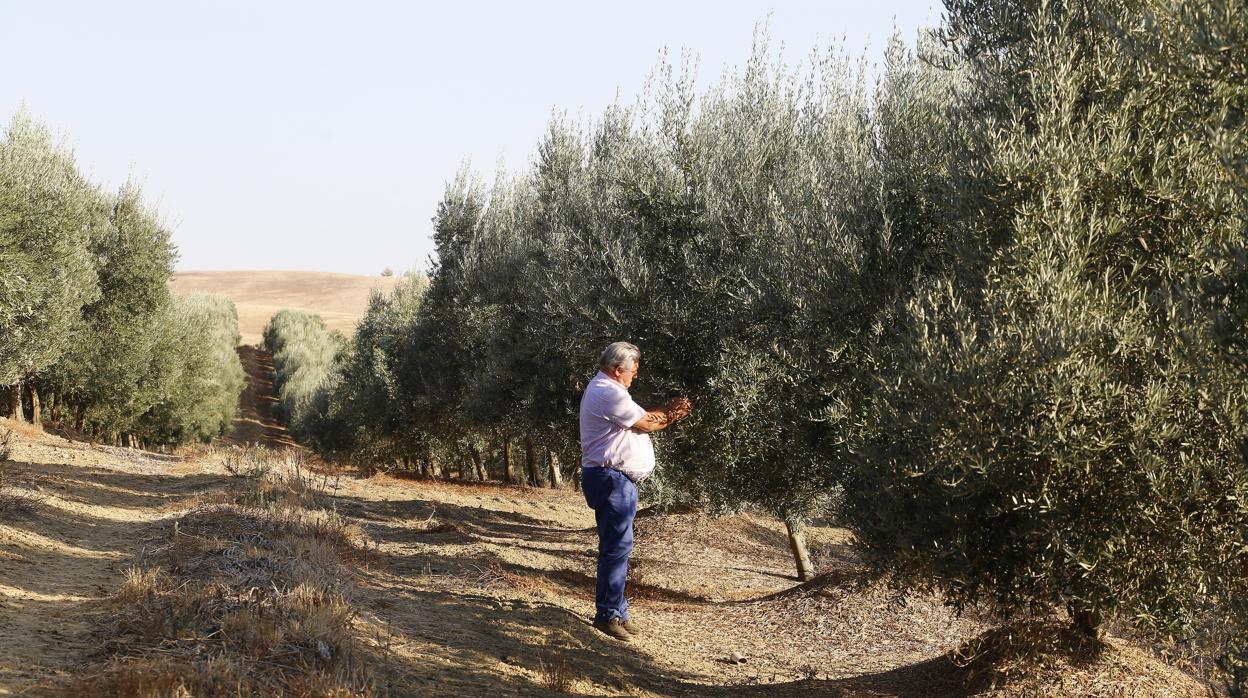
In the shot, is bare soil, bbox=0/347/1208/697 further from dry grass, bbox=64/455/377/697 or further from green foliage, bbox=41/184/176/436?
green foliage, bbox=41/184/176/436

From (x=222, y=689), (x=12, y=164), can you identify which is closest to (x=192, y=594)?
(x=222, y=689)

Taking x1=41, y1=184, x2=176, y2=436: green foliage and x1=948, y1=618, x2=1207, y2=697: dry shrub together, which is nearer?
x1=948, y1=618, x2=1207, y2=697: dry shrub

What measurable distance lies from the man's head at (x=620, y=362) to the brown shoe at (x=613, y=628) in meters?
2.51

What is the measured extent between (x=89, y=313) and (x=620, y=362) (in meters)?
27.3

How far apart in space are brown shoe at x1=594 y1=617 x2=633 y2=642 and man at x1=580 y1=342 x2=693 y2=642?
0.85 m

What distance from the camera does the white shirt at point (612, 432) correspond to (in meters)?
8.54

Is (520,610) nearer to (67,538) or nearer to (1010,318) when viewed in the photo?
(67,538)

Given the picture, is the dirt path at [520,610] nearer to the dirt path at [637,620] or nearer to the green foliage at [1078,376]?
the dirt path at [637,620]

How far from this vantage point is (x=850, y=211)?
8.93 m

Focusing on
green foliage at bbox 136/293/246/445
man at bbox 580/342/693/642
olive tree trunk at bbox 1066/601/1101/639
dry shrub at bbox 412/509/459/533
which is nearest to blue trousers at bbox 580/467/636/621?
man at bbox 580/342/693/642

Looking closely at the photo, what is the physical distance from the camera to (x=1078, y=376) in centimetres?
576

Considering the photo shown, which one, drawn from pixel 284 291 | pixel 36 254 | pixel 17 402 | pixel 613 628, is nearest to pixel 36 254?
pixel 36 254

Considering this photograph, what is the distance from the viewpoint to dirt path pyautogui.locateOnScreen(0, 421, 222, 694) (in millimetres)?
6551

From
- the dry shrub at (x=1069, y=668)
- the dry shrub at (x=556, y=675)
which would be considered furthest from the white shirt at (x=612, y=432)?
the dry shrub at (x=1069, y=668)
